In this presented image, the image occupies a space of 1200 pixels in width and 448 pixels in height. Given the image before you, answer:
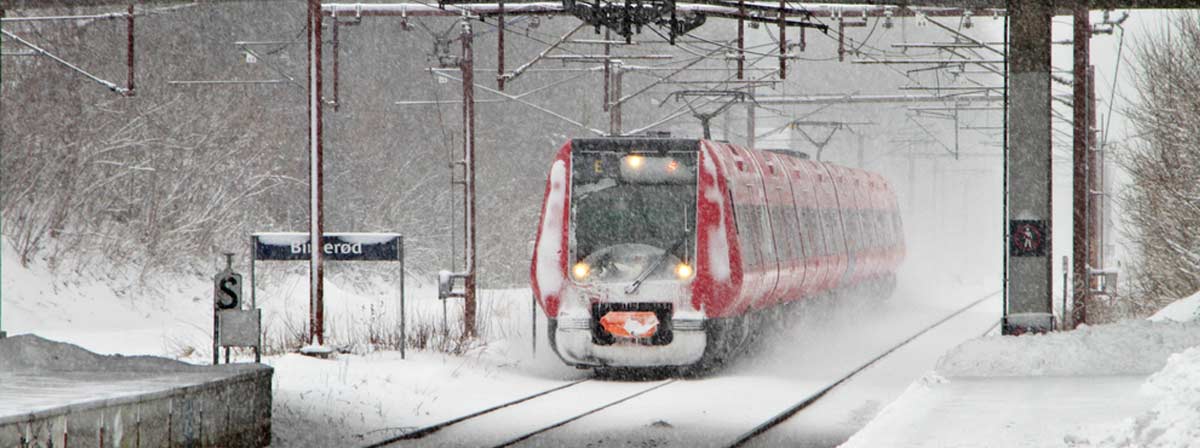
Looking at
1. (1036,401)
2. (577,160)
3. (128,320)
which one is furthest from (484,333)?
(1036,401)

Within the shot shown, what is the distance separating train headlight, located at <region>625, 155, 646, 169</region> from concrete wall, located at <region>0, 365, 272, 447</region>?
21.5 feet

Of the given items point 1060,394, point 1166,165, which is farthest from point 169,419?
point 1166,165

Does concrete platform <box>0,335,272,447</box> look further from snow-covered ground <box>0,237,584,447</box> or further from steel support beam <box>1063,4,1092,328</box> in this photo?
steel support beam <box>1063,4,1092,328</box>

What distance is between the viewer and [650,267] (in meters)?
17.4

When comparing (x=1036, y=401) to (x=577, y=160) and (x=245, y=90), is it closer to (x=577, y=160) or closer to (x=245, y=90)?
(x=577, y=160)

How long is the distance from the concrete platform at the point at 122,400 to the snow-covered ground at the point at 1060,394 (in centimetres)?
413

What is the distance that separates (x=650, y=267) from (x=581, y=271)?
721 millimetres

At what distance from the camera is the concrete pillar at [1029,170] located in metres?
17.5

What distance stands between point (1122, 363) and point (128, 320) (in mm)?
17586

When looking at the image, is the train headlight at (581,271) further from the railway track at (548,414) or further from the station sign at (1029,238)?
the station sign at (1029,238)

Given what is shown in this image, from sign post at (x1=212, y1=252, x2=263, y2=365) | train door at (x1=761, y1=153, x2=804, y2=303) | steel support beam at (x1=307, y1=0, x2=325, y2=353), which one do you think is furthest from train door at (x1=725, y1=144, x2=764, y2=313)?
sign post at (x1=212, y1=252, x2=263, y2=365)

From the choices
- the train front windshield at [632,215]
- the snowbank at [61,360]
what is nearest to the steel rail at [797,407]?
the train front windshield at [632,215]

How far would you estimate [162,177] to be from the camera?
101 feet

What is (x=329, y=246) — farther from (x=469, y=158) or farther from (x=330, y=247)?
(x=469, y=158)
